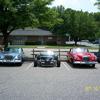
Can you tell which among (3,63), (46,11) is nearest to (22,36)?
(46,11)

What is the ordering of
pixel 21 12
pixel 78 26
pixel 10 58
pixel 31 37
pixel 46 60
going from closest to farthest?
pixel 46 60
pixel 10 58
pixel 21 12
pixel 78 26
pixel 31 37

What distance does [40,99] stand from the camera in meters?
10.3

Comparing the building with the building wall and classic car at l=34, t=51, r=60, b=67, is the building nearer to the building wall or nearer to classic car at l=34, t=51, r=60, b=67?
the building wall

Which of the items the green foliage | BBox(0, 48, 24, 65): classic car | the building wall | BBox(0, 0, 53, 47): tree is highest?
BBox(0, 0, 53, 47): tree

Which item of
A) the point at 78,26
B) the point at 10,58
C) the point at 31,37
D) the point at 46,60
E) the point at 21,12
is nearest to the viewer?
the point at 46,60

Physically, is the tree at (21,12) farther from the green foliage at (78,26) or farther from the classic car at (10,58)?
the green foliage at (78,26)

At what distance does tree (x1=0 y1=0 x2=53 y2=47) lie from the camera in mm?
30156

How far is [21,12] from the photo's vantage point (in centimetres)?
3108

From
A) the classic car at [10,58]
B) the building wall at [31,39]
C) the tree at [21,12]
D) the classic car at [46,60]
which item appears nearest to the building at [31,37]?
the building wall at [31,39]

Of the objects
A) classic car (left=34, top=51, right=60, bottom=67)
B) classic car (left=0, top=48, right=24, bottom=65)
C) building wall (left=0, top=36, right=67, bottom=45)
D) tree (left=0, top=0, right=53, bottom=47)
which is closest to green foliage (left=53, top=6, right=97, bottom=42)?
building wall (left=0, top=36, right=67, bottom=45)

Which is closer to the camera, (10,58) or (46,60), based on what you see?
(46,60)

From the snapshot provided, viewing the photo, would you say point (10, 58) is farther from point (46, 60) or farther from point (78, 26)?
point (78, 26)

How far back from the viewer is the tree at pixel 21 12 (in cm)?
3016

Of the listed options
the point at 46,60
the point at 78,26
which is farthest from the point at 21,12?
the point at 78,26
